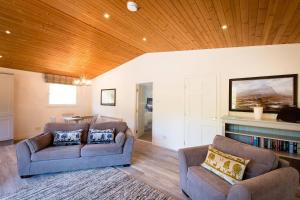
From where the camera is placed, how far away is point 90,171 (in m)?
3.06

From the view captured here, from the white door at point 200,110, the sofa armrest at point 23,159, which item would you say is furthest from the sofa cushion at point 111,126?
the white door at point 200,110

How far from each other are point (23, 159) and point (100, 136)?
135 cm

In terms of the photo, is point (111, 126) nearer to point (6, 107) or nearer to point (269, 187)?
point (269, 187)

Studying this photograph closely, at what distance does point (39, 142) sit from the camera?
3029mm

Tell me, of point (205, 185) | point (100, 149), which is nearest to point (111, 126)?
point (100, 149)

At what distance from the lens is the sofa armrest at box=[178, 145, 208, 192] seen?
7.82 ft

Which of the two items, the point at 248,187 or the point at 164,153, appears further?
the point at 164,153

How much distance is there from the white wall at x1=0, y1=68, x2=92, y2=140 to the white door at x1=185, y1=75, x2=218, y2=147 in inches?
194

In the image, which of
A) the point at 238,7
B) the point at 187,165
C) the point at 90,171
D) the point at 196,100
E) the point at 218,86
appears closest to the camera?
the point at 238,7

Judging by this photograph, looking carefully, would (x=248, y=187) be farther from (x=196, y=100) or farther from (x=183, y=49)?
(x=183, y=49)

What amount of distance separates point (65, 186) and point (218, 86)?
3652 millimetres

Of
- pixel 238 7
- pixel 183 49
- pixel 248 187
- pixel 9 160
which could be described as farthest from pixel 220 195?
pixel 9 160

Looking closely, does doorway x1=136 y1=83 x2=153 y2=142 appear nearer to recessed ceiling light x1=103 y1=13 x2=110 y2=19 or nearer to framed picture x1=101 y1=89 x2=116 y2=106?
framed picture x1=101 y1=89 x2=116 y2=106

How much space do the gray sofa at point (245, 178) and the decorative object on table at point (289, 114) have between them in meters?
1.17
